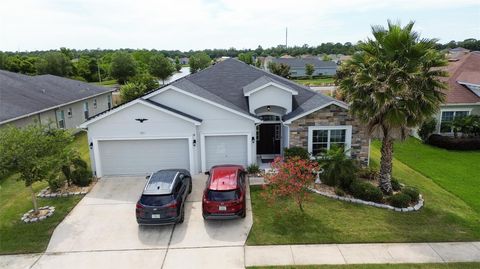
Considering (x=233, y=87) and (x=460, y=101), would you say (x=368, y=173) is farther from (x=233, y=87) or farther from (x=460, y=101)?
(x=460, y=101)

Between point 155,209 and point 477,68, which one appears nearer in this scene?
point 155,209

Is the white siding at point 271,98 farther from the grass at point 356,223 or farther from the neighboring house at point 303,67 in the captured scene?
the neighboring house at point 303,67

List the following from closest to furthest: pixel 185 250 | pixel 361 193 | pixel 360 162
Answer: pixel 185 250
pixel 361 193
pixel 360 162

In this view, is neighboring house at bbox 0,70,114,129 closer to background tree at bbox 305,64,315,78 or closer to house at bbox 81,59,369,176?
house at bbox 81,59,369,176

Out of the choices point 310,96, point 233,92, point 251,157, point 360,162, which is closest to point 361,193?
point 360,162

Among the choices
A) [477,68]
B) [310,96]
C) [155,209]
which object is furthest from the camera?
[477,68]

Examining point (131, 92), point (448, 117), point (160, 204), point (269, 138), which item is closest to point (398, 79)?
point (269, 138)

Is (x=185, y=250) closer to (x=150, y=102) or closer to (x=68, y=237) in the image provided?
(x=68, y=237)
